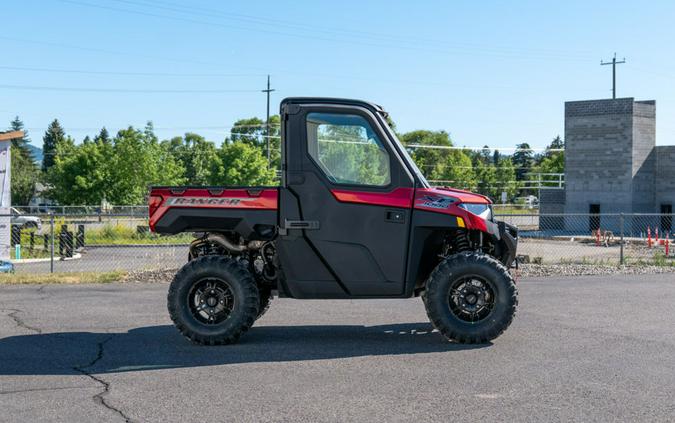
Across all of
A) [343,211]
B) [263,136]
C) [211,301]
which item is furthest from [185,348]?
[263,136]

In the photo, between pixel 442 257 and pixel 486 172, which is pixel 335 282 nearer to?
pixel 442 257

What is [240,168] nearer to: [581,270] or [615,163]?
[615,163]

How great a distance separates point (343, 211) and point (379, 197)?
1.35 ft

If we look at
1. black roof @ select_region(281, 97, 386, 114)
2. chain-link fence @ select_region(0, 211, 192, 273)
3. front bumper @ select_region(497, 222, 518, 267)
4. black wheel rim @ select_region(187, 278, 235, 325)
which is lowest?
chain-link fence @ select_region(0, 211, 192, 273)

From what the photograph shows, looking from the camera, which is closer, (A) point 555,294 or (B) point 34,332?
(B) point 34,332

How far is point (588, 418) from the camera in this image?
555cm

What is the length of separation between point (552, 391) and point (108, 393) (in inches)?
142

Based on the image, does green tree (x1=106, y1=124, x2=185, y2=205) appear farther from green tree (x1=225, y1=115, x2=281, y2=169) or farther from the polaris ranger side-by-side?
the polaris ranger side-by-side

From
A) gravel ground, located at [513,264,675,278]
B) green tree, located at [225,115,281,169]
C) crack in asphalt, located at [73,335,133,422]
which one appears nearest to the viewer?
crack in asphalt, located at [73,335,133,422]

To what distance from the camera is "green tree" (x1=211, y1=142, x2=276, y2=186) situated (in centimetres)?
6038

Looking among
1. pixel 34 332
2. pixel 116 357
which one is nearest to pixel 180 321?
pixel 116 357

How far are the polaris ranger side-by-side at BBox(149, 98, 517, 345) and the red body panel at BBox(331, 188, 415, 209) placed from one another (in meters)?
0.01

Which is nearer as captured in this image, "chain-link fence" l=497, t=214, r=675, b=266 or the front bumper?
the front bumper

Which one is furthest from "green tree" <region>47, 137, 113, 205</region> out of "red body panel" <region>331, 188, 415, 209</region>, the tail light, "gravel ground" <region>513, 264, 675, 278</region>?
"red body panel" <region>331, 188, 415, 209</region>
